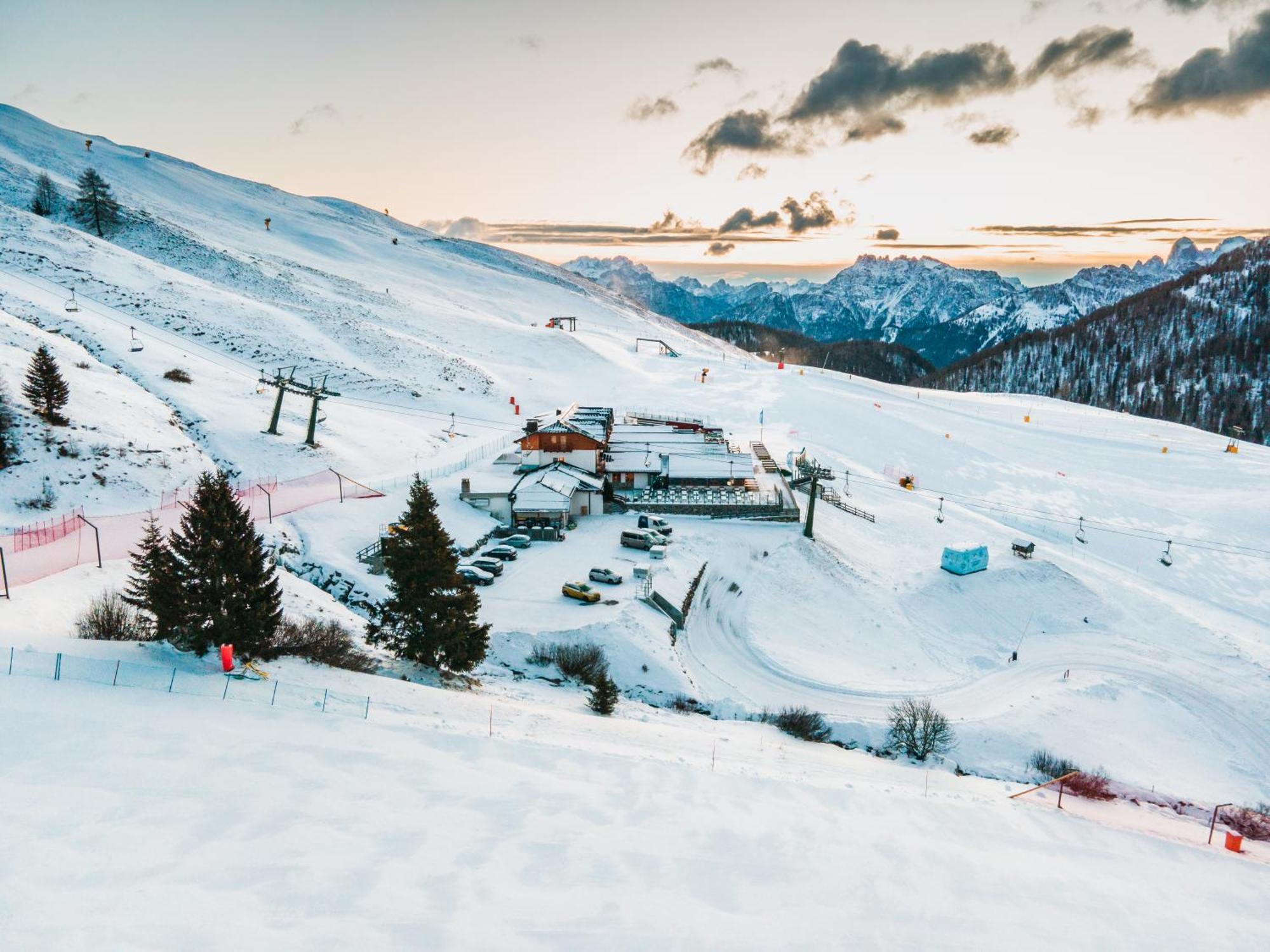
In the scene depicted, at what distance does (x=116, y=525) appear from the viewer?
29078 millimetres

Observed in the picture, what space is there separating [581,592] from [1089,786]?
22.0 meters

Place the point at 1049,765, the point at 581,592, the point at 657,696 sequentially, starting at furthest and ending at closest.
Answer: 1. the point at 581,592
2. the point at 657,696
3. the point at 1049,765

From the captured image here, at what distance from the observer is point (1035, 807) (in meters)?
22.2

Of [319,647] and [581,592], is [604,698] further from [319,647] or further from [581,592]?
[319,647]

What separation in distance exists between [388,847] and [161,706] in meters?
8.13

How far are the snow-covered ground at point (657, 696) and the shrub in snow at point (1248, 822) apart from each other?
1.91 m

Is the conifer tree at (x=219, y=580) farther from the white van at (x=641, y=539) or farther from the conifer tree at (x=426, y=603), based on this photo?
the white van at (x=641, y=539)

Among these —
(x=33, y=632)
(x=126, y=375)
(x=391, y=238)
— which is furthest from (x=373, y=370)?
(x=391, y=238)

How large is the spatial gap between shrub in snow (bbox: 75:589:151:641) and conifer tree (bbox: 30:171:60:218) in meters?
117

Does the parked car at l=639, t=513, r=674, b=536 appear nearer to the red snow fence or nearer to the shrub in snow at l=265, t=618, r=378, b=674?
the red snow fence

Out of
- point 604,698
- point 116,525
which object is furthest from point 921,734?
point 116,525

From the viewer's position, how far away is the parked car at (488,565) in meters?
34.9

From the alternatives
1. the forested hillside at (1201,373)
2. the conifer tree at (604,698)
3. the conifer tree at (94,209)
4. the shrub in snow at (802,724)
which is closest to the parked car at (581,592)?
the conifer tree at (604,698)

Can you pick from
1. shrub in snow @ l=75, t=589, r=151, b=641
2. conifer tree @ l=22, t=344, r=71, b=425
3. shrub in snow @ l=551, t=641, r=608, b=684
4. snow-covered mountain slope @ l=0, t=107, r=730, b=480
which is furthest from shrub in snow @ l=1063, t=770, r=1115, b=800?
conifer tree @ l=22, t=344, r=71, b=425
